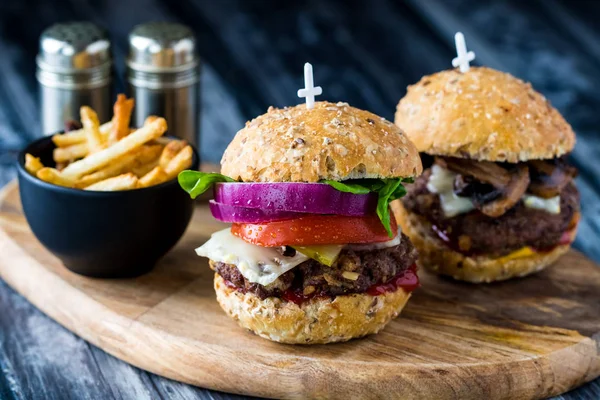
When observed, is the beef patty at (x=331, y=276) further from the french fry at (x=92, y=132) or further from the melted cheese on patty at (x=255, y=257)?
the french fry at (x=92, y=132)

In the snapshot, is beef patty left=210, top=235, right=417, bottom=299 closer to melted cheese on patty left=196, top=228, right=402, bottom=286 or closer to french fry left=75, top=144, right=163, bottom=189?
melted cheese on patty left=196, top=228, right=402, bottom=286

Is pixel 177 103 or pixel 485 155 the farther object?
pixel 177 103

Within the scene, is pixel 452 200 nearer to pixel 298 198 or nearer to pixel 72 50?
pixel 298 198

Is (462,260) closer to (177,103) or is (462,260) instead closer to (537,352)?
(537,352)

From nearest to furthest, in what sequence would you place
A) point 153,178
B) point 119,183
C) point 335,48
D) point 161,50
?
point 119,183 < point 153,178 < point 161,50 < point 335,48

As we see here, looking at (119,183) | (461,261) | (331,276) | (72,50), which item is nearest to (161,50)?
(72,50)

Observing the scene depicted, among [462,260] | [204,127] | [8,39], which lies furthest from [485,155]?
[8,39]
